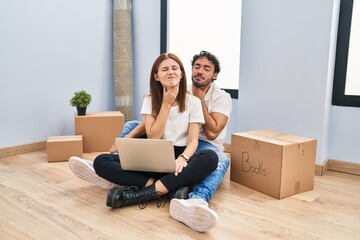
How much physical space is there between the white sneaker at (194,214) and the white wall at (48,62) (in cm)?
165

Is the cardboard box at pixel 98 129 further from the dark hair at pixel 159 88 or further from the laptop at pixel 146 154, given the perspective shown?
the laptop at pixel 146 154

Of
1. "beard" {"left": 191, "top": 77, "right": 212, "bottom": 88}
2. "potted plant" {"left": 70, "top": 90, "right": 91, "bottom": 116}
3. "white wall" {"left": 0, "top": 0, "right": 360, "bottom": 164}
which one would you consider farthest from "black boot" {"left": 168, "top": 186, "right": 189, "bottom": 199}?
"potted plant" {"left": 70, "top": 90, "right": 91, "bottom": 116}

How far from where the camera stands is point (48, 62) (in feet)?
8.48

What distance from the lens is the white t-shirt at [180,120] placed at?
1700 millimetres

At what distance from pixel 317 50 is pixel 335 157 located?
2.39 ft

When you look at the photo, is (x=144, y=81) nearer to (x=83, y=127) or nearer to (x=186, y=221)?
(x=83, y=127)

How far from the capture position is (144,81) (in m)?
3.17

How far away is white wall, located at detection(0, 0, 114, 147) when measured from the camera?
237 cm

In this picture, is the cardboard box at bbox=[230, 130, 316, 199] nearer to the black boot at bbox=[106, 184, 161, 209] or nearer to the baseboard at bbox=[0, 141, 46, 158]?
the black boot at bbox=[106, 184, 161, 209]

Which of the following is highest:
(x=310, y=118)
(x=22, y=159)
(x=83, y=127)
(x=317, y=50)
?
(x=317, y=50)

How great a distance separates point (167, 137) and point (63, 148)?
986mm

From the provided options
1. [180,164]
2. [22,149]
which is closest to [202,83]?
[180,164]

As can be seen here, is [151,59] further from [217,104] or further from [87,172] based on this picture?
[87,172]

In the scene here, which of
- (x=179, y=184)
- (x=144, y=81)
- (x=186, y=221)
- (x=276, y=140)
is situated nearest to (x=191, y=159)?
(x=179, y=184)
